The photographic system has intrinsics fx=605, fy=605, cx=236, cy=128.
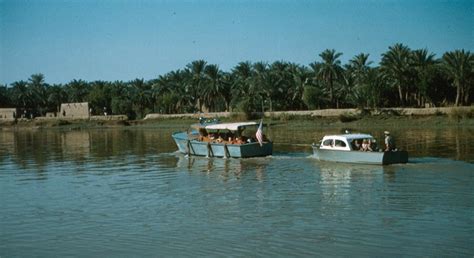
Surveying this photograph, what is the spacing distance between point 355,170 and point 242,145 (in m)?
9.74

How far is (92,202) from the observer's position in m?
23.4

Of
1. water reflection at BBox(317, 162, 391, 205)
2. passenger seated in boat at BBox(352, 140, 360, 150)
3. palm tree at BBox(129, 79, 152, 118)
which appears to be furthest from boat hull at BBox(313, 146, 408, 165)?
palm tree at BBox(129, 79, 152, 118)

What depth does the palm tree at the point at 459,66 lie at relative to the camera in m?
78.6

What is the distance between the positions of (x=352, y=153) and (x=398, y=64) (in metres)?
56.7

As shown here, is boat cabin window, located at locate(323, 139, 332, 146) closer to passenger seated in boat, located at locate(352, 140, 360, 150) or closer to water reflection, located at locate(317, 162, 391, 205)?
water reflection, located at locate(317, 162, 391, 205)

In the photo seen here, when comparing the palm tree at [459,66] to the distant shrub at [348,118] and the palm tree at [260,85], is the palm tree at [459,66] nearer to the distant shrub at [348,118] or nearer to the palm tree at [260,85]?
the distant shrub at [348,118]

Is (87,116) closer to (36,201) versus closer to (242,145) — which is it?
(242,145)

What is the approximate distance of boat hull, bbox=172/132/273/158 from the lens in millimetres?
37750

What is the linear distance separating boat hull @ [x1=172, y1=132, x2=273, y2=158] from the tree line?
4800 cm

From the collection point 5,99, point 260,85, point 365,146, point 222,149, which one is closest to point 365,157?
point 365,146

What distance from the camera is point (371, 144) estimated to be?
31953mm

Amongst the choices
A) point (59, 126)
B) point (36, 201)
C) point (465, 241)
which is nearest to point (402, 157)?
point (465, 241)

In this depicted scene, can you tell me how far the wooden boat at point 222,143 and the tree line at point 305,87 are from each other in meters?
47.0

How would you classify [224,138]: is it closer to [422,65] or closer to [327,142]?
[327,142]
